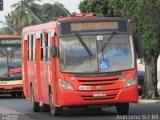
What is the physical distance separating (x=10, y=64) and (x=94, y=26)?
1850 centimetres

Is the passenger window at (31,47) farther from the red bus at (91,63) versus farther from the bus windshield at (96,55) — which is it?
the bus windshield at (96,55)

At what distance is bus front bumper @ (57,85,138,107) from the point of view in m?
21.2

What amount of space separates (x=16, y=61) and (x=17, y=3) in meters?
73.4

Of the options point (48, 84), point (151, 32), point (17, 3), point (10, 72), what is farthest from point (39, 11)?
point (48, 84)

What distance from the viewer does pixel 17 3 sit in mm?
112500

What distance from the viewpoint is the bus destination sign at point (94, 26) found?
2188 centimetres

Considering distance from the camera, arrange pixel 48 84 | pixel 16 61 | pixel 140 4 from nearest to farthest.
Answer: pixel 48 84 < pixel 140 4 < pixel 16 61

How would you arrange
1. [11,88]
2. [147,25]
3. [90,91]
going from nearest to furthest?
[90,91]
[147,25]
[11,88]

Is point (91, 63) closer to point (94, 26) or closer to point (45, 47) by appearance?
point (94, 26)

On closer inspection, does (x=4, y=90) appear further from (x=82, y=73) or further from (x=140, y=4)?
(x=82, y=73)

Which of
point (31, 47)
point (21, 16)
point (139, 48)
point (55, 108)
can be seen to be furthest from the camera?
point (21, 16)

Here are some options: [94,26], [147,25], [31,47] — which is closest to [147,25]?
[147,25]

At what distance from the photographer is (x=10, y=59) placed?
39.8 metres

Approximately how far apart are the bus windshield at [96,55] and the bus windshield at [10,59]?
18319 mm
